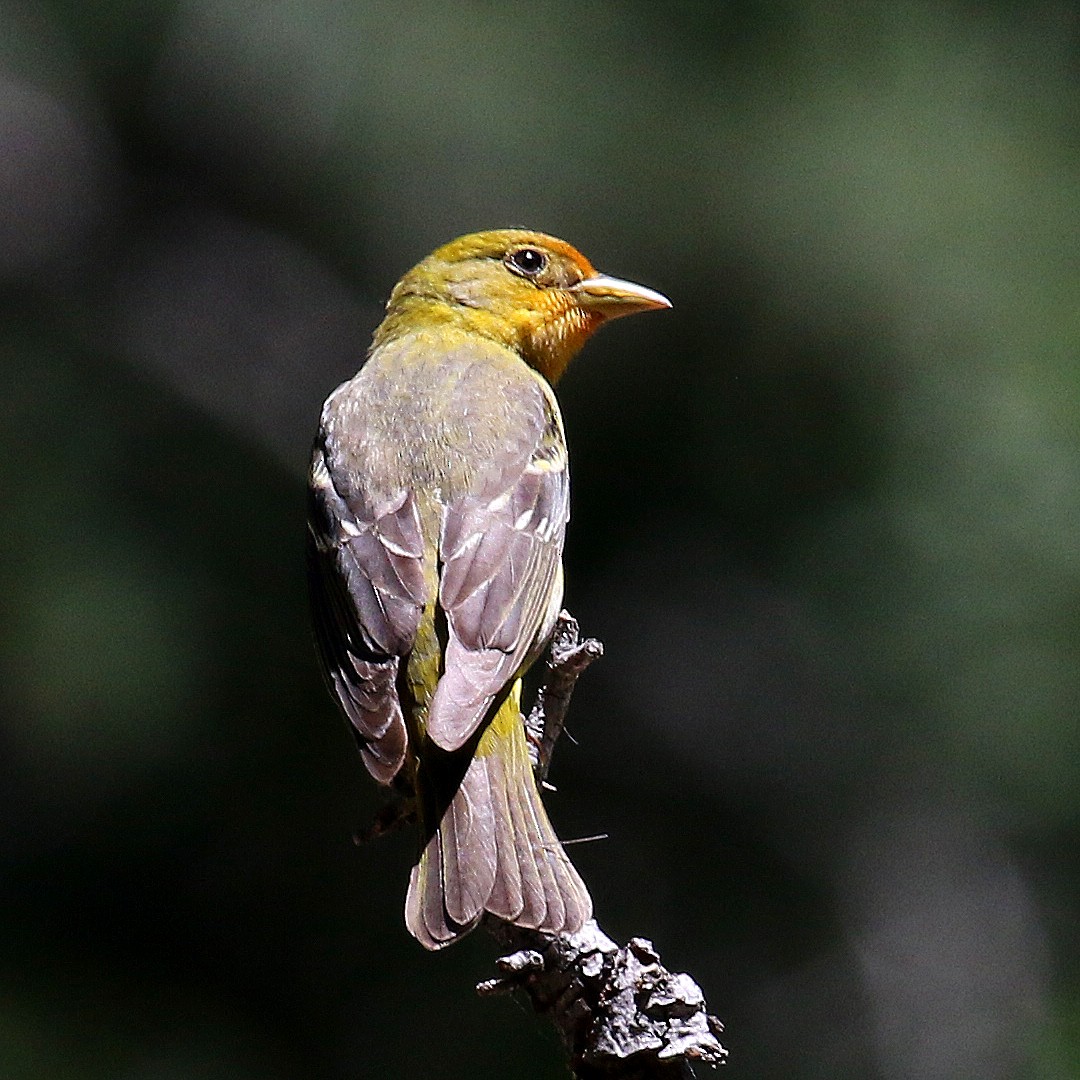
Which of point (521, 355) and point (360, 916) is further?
point (360, 916)

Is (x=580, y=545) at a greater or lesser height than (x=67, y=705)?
greater

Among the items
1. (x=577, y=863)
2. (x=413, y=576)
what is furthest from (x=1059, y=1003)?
(x=413, y=576)

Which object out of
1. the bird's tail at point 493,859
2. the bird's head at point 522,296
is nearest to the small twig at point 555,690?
the bird's tail at point 493,859

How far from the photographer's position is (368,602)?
151 inches

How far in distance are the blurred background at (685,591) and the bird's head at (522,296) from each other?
4.00ft

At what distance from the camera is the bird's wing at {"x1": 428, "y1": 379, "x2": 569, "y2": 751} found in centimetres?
357

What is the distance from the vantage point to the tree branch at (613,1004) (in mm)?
3135

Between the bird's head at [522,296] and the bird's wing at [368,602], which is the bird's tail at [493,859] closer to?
the bird's wing at [368,602]

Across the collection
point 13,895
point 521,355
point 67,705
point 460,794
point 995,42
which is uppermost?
point 995,42

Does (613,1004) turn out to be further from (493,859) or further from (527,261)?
(527,261)

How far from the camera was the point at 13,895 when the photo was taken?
646cm

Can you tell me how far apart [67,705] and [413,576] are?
9.76ft

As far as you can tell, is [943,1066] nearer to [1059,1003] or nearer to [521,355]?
[1059,1003]

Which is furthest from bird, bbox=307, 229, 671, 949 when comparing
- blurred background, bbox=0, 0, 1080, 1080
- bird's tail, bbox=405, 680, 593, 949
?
blurred background, bbox=0, 0, 1080, 1080
